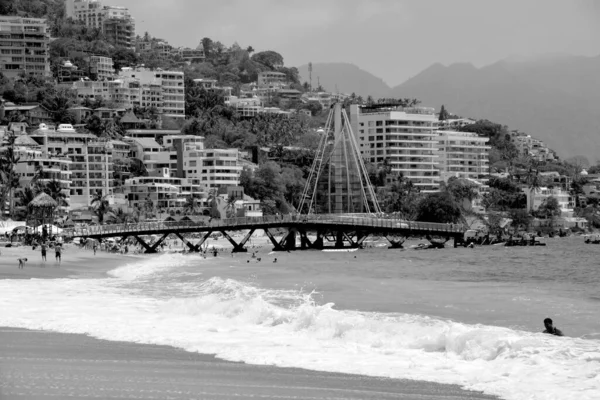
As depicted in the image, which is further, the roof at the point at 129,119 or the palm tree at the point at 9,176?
the roof at the point at 129,119

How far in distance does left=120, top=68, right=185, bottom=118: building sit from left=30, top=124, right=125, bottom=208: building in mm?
46977

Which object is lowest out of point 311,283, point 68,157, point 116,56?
point 311,283

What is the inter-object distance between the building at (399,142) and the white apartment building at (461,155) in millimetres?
9960

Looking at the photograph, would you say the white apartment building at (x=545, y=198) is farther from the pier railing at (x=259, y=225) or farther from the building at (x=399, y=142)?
the pier railing at (x=259, y=225)

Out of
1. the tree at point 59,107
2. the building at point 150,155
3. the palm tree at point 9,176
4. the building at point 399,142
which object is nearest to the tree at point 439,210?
the building at point 150,155

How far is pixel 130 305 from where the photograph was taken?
2647 centimetres

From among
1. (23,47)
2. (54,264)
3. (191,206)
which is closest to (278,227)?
(54,264)

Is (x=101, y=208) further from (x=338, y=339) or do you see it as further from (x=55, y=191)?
(x=338, y=339)

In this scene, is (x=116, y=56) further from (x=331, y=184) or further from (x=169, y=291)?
(x=169, y=291)

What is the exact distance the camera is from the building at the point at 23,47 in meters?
162

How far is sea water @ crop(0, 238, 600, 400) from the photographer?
1627 centimetres

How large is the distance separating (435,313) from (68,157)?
92.5 meters

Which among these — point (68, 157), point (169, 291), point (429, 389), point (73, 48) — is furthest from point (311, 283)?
point (73, 48)

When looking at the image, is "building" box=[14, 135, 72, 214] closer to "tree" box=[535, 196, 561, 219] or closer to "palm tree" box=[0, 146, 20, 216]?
"palm tree" box=[0, 146, 20, 216]
